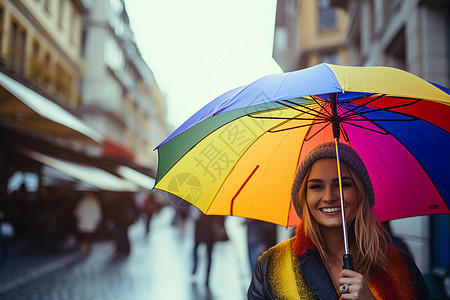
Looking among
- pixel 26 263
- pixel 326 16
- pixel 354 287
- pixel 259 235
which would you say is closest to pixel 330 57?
pixel 326 16

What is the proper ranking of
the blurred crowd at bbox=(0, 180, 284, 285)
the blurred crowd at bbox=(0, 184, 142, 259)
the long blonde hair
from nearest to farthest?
1. the long blonde hair
2. the blurred crowd at bbox=(0, 180, 284, 285)
3. the blurred crowd at bbox=(0, 184, 142, 259)

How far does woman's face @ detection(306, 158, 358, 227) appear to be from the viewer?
214 cm

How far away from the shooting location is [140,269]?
11.2 meters

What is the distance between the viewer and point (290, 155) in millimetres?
2863

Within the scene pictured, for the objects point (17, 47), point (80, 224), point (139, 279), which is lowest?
point (139, 279)

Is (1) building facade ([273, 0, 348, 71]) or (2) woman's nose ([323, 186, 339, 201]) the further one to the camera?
(1) building facade ([273, 0, 348, 71])

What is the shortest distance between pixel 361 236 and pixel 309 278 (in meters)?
0.32

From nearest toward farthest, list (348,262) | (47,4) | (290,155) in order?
(348,262) → (290,155) → (47,4)

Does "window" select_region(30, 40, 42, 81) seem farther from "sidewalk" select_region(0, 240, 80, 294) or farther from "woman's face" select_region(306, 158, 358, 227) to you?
"woman's face" select_region(306, 158, 358, 227)

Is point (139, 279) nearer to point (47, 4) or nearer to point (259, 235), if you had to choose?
point (259, 235)

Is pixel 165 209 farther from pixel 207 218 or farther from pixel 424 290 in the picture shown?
pixel 424 290

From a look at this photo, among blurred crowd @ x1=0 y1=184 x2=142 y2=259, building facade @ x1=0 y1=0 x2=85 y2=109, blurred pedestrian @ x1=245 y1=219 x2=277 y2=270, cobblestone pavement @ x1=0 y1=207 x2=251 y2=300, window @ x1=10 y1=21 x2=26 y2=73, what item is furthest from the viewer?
blurred crowd @ x1=0 y1=184 x2=142 y2=259

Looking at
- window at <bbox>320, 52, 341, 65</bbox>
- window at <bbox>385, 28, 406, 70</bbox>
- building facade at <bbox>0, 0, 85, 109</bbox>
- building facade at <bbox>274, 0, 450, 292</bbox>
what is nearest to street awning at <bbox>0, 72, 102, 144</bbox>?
building facade at <bbox>0, 0, 85, 109</bbox>

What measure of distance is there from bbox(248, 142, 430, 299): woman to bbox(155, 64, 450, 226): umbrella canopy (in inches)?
14.4
